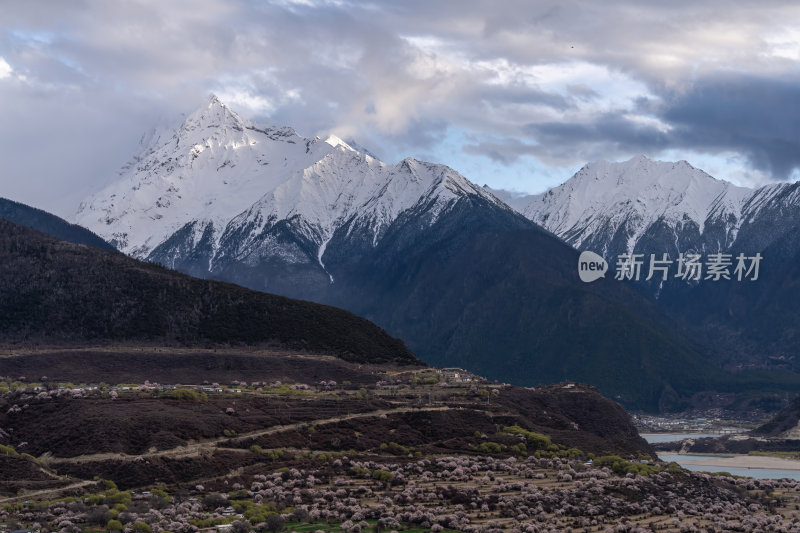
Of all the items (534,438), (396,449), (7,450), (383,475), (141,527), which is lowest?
(141,527)

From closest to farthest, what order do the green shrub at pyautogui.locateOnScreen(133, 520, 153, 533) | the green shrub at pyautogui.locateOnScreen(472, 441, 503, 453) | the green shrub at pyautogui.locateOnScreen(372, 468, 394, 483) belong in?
the green shrub at pyautogui.locateOnScreen(133, 520, 153, 533), the green shrub at pyautogui.locateOnScreen(372, 468, 394, 483), the green shrub at pyautogui.locateOnScreen(472, 441, 503, 453)

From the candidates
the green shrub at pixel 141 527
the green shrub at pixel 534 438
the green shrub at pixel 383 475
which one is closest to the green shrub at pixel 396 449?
the green shrub at pixel 383 475

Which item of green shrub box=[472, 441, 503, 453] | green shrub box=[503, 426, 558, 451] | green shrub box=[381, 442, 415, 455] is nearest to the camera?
green shrub box=[381, 442, 415, 455]

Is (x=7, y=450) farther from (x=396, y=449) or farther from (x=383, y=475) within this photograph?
(x=396, y=449)

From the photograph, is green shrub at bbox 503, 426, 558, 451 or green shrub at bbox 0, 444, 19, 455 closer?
green shrub at bbox 0, 444, 19, 455

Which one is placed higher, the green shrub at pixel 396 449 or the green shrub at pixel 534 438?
the green shrub at pixel 534 438

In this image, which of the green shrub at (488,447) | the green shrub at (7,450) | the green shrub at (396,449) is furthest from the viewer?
the green shrub at (488,447)

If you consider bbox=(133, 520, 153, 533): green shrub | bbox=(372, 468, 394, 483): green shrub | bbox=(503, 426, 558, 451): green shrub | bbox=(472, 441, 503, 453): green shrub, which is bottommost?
bbox=(133, 520, 153, 533): green shrub

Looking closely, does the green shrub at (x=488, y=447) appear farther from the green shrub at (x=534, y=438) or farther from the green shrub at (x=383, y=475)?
the green shrub at (x=383, y=475)

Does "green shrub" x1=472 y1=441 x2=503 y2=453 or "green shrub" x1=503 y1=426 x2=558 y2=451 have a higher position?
"green shrub" x1=503 y1=426 x2=558 y2=451

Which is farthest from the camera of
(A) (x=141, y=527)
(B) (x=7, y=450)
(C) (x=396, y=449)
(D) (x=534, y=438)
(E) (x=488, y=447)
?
(D) (x=534, y=438)

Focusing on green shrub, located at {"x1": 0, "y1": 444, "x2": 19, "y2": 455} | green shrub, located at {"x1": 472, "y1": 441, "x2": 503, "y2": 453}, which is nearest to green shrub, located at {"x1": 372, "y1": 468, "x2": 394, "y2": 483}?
green shrub, located at {"x1": 472, "y1": 441, "x2": 503, "y2": 453}

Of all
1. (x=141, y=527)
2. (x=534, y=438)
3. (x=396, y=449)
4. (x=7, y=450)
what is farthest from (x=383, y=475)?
(x=534, y=438)

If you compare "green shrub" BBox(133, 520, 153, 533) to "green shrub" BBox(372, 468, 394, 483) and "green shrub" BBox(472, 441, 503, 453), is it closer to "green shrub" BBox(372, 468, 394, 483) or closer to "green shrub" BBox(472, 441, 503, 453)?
"green shrub" BBox(372, 468, 394, 483)
